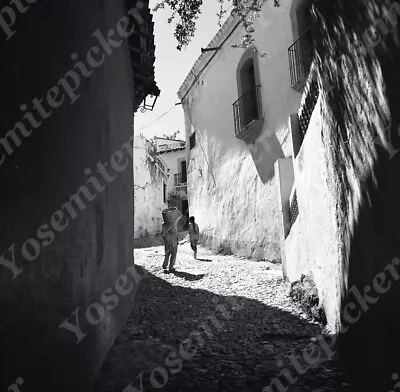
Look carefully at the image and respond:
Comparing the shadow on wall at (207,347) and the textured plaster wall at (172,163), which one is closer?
the shadow on wall at (207,347)

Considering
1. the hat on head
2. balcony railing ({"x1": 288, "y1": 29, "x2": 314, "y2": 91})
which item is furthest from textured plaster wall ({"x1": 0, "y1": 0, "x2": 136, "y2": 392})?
balcony railing ({"x1": 288, "y1": 29, "x2": 314, "y2": 91})

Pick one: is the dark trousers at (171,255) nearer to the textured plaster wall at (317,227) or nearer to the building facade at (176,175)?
the textured plaster wall at (317,227)

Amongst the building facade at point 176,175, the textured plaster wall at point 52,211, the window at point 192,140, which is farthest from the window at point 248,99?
the building facade at point 176,175

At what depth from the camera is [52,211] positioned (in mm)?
2061

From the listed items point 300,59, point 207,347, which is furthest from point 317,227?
point 300,59

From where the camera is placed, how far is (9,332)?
1487 mm

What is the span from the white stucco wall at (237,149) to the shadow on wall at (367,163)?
241 inches

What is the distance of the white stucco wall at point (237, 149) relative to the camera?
31.5ft

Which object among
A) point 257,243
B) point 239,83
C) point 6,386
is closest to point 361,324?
point 6,386

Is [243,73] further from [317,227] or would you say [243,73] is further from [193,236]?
[317,227]

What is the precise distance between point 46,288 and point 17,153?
76 centimetres

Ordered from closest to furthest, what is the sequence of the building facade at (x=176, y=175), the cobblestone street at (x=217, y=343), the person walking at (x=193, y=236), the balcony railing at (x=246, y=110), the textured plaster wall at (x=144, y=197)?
the cobblestone street at (x=217, y=343), the person walking at (x=193, y=236), the balcony railing at (x=246, y=110), the textured plaster wall at (x=144, y=197), the building facade at (x=176, y=175)

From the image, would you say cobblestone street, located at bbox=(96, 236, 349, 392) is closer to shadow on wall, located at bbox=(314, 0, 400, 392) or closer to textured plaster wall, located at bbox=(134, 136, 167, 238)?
shadow on wall, located at bbox=(314, 0, 400, 392)

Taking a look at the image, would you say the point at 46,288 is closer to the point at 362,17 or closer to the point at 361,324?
the point at 361,324
